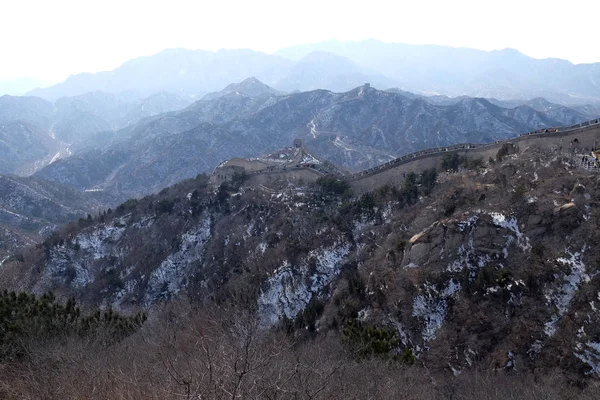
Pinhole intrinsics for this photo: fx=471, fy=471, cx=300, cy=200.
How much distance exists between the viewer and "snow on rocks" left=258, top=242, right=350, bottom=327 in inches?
1590

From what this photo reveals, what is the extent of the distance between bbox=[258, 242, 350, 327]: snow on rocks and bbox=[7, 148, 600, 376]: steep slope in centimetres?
10

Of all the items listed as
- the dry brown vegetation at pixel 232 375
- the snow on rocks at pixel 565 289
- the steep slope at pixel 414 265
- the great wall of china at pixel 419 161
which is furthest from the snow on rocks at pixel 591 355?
the great wall of china at pixel 419 161

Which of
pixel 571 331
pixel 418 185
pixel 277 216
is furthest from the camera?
pixel 277 216

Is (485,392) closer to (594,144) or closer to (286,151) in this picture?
(594,144)

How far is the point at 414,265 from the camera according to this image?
104 feet

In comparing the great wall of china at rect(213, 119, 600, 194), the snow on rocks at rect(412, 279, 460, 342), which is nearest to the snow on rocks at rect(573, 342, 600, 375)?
the snow on rocks at rect(412, 279, 460, 342)

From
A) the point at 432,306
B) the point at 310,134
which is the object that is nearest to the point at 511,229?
the point at 432,306

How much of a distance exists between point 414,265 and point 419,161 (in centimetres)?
2044

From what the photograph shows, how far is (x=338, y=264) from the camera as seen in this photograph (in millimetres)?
41656

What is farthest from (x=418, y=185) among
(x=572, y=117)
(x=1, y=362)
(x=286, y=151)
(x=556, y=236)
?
(x=572, y=117)

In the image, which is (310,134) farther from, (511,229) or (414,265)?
(511,229)

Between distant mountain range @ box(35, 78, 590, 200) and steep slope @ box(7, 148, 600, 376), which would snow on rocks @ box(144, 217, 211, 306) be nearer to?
steep slope @ box(7, 148, 600, 376)

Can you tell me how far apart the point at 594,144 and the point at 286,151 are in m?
55.1

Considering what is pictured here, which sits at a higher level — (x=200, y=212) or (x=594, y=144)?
(x=594, y=144)
